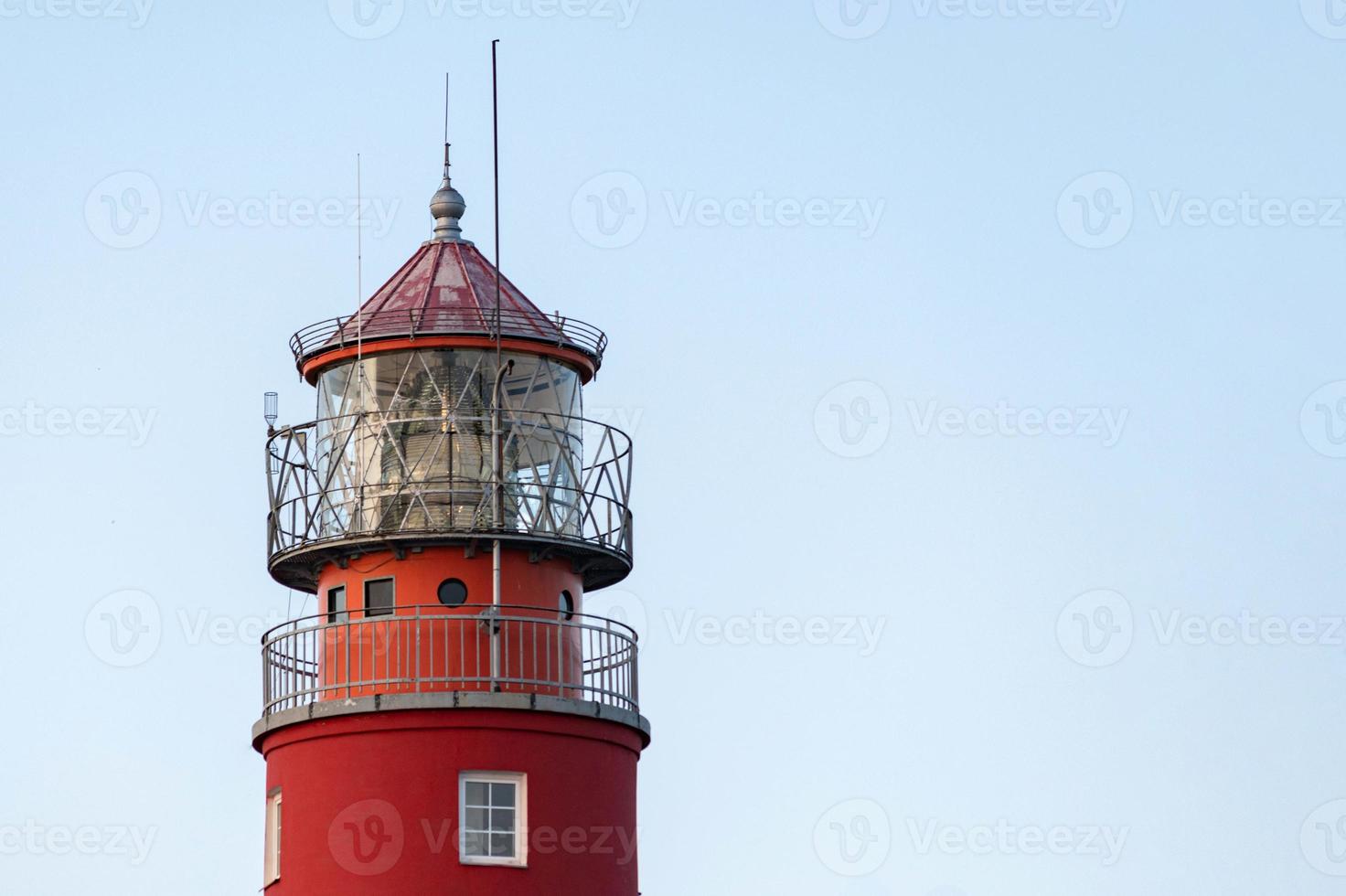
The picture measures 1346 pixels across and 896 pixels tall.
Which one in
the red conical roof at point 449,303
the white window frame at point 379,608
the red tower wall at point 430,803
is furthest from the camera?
the red conical roof at point 449,303

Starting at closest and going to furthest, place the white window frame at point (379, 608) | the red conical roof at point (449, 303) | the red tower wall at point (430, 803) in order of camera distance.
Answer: the red tower wall at point (430, 803) < the white window frame at point (379, 608) < the red conical roof at point (449, 303)

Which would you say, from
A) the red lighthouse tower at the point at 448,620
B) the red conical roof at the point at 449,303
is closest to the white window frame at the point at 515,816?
the red lighthouse tower at the point at 448,620

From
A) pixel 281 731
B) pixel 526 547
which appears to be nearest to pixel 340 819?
pixel 281 731

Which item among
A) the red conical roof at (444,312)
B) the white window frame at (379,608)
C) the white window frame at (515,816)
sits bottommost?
the white window frame at (515,816)

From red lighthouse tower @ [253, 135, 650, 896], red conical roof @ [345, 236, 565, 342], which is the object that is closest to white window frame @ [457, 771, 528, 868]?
red lighthouse tower @ [253, 135, 650, 896]

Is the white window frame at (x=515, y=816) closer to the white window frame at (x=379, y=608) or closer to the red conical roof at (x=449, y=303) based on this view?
the white window frame at (x=379, y=608)

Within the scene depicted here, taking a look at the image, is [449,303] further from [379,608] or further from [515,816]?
[515,816]

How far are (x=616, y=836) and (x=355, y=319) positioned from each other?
8.12 m

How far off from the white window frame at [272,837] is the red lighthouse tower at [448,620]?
46 mm

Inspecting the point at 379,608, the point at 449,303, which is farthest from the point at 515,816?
the point at 449,303

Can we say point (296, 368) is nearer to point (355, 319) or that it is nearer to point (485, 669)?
point (355, 319)

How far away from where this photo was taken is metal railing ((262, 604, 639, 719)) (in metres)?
43.1

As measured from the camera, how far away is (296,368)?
1796 inches

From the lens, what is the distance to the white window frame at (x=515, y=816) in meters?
42.2
